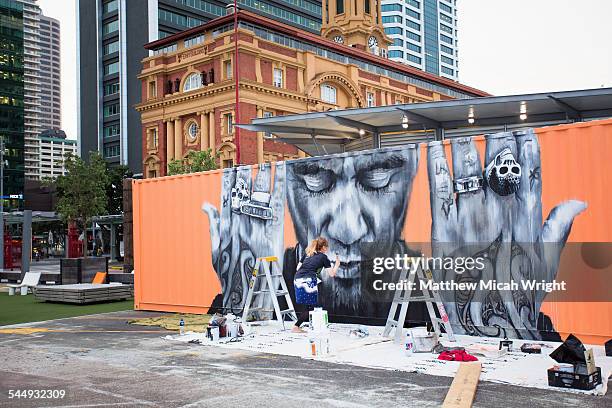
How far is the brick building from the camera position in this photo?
188 ft

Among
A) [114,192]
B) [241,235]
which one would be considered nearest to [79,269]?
[241,235]

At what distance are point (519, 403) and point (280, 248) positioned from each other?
7364mm

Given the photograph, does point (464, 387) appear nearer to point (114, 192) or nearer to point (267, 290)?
point (267, 290)

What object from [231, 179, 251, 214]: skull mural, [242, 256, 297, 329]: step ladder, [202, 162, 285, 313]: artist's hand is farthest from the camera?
[231, 179, 251, 214]: skull mural

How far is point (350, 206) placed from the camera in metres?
12.2

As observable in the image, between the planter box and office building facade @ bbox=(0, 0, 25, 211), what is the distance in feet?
403

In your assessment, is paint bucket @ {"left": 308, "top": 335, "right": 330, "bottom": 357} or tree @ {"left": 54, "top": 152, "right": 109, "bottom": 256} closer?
paint bucket @ {"left": 308, "top": 335, "right": 330, "bottom": 357}

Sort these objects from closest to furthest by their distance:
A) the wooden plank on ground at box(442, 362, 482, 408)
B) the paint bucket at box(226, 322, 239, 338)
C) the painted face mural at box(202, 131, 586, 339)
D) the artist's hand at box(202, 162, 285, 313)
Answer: the wooden plank on ground at box(442, 362, 482, 408) → the painted face mural at box(202, 131, 586, 339) → the paint bucket at box(226, 322, 239, 338) → the artist's hand at box(202, 162, 285, 313)

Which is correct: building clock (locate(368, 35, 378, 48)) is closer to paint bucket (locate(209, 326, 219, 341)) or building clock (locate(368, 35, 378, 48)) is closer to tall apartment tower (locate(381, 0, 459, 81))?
tall apartment tower (locate(381, 0, 459, 81))

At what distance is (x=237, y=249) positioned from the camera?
14.1 meters

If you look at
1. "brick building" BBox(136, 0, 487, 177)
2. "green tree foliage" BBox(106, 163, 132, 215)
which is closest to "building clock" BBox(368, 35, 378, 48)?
"brick building" BBox(136, 0, 487, 177)

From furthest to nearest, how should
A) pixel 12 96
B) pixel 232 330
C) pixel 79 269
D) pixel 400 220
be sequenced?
1. pixel 12 96
2. pixel 79 269
3. pixel 400 220
4. pixel 232 330

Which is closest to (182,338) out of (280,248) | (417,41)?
(280,248)

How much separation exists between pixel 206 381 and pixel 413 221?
4.98 meters
